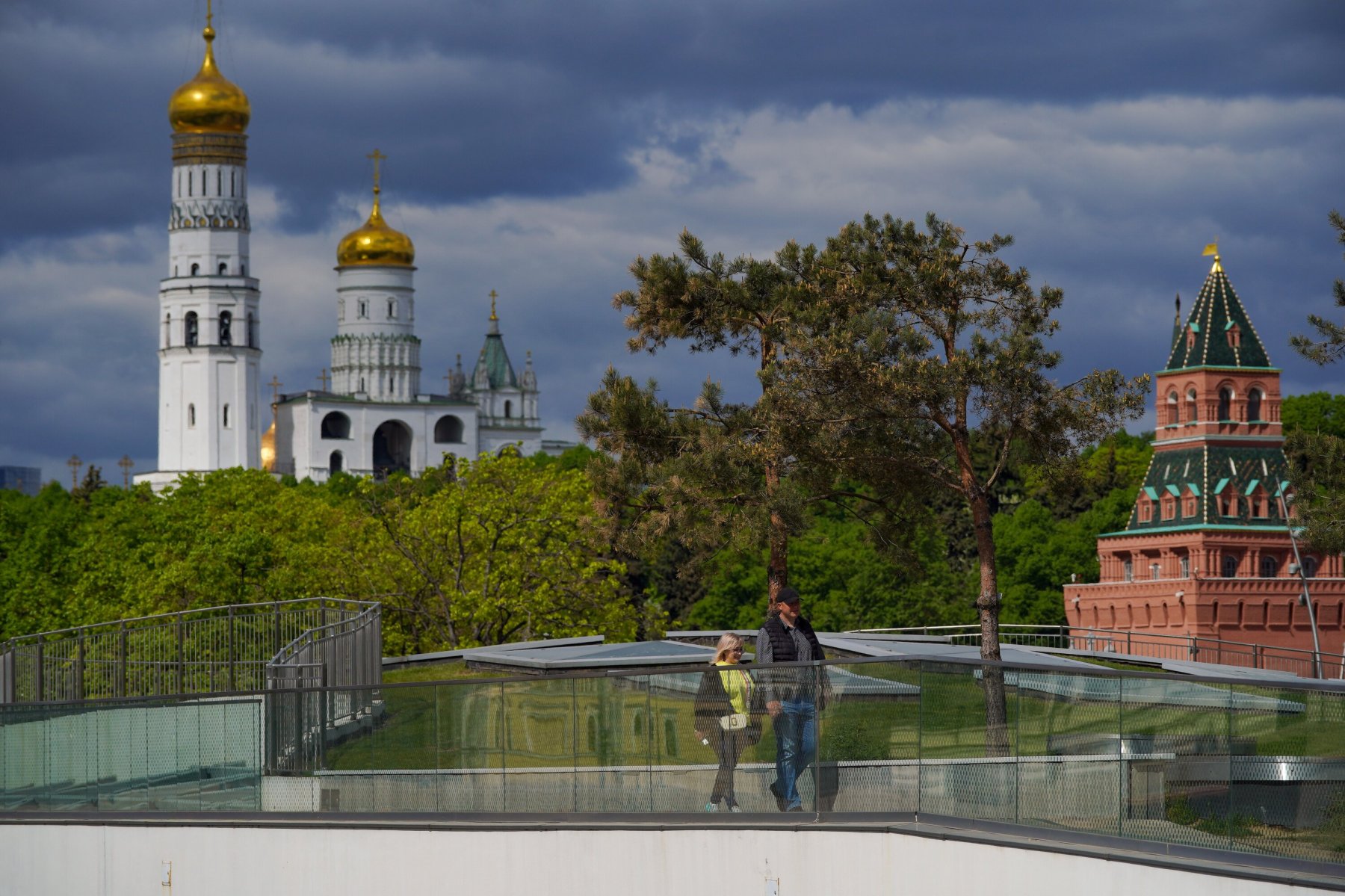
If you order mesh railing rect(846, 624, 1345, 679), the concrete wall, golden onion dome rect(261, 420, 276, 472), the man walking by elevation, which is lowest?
mesh railing rect(846, 624, 1345, 679)

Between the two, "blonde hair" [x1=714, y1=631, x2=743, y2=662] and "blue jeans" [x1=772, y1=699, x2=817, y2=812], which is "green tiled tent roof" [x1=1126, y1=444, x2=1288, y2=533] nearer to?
"blonde hair" [x1=714, y1=631, x2=743, y2=662]

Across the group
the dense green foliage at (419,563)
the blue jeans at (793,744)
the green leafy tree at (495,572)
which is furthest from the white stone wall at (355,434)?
the blue jeans at (793,744)

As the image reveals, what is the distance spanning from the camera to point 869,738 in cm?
1385

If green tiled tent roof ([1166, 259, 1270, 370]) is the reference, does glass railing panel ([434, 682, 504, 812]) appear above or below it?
below

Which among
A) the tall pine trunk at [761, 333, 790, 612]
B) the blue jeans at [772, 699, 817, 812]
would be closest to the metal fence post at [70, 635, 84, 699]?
the tall pine trunk at [761, 333, 790, 612]

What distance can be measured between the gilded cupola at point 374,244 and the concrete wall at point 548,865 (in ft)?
562

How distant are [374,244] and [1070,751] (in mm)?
176951

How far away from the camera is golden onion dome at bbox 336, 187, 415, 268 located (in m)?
186

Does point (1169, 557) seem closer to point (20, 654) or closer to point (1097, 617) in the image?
point (1097, 617)

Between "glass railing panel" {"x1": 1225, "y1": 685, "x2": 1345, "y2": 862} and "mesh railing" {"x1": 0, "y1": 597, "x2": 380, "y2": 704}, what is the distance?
12.6 metres

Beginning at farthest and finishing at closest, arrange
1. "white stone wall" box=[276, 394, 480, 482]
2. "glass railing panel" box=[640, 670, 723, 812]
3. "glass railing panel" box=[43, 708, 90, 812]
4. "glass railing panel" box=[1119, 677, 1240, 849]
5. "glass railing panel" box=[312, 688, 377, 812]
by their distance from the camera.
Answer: "white stone wall" box=[276, 394, 480, 482], "glass railing panel" box=[43, 708, 90, 812], "glass railing panel" box=[312, 688, 377, 812], "glass railing panel" box=[640, 670, 723, 812], "glass railing panel" box=[1119, 677, 1240, 849]

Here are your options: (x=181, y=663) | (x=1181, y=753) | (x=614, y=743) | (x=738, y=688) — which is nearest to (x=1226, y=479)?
(x=181, y=663)

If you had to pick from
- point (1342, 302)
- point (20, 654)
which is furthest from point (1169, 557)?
point (20, 654)

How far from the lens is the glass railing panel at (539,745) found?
48.7 feet
